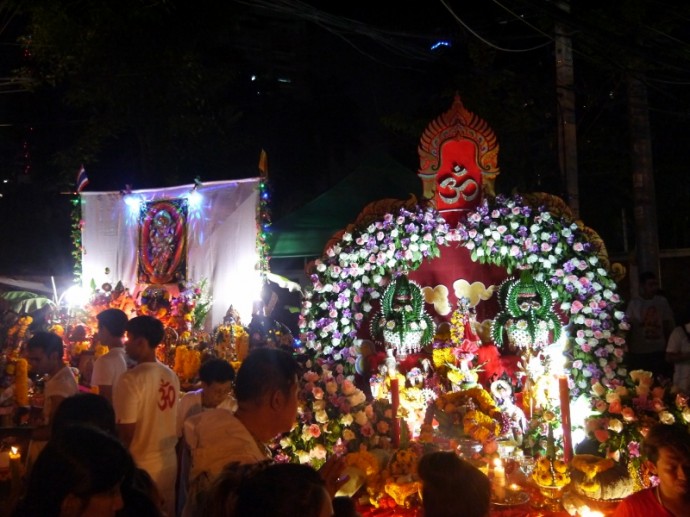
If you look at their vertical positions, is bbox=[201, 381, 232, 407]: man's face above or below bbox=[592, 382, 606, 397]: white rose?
above

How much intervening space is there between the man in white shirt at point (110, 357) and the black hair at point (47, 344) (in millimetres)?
274

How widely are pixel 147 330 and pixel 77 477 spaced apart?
215 centimetres

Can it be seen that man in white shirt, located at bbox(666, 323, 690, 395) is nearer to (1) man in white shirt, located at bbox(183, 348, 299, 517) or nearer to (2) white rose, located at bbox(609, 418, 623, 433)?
(2) white rose, located at bbox(609, 418, 623, 433)

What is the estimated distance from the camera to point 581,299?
285 inches

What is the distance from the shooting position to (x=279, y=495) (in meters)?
1.89

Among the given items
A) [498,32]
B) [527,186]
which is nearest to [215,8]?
[498,32]

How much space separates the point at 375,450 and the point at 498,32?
966 centimetres

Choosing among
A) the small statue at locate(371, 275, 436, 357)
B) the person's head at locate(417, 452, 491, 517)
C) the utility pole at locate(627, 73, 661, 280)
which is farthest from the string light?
the person's head at locate(417, 452, 491, 517)

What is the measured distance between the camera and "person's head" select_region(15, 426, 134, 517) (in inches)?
83.7

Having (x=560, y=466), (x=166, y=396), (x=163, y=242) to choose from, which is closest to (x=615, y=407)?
(x=560, y=466)

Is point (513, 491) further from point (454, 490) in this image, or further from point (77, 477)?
point (77, 477)

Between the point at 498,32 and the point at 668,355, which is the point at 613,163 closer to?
the point at 498,32

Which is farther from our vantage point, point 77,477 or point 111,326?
point 111,326

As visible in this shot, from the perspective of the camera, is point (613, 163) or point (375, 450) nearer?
point (375, 450)
